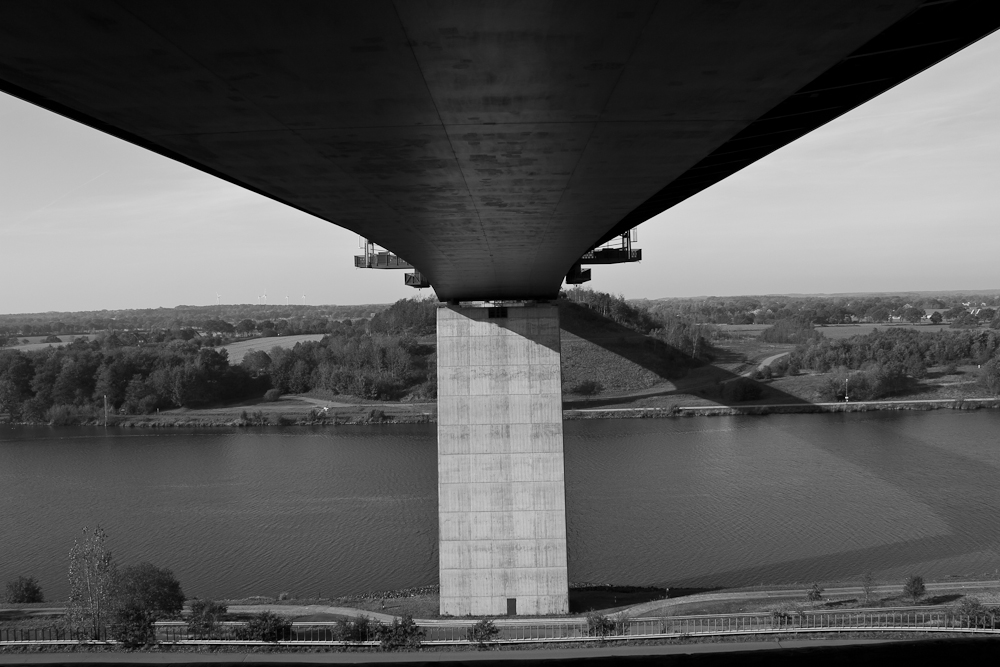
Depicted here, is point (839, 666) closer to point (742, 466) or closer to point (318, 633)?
point (318, 633)

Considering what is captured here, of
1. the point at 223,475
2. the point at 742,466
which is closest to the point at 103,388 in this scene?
the point at 223,475

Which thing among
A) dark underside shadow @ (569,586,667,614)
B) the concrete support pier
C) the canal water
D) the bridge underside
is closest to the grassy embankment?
the canal water

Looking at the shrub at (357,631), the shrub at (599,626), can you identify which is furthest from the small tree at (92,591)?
the shrub at (599,626)

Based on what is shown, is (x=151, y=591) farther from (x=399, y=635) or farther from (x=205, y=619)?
(x=399, y=635)

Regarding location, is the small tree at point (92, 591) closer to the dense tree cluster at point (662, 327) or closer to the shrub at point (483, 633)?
the shrub at point (483, 633)

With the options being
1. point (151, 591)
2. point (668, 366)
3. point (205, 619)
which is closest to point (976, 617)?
point (205, 619)
